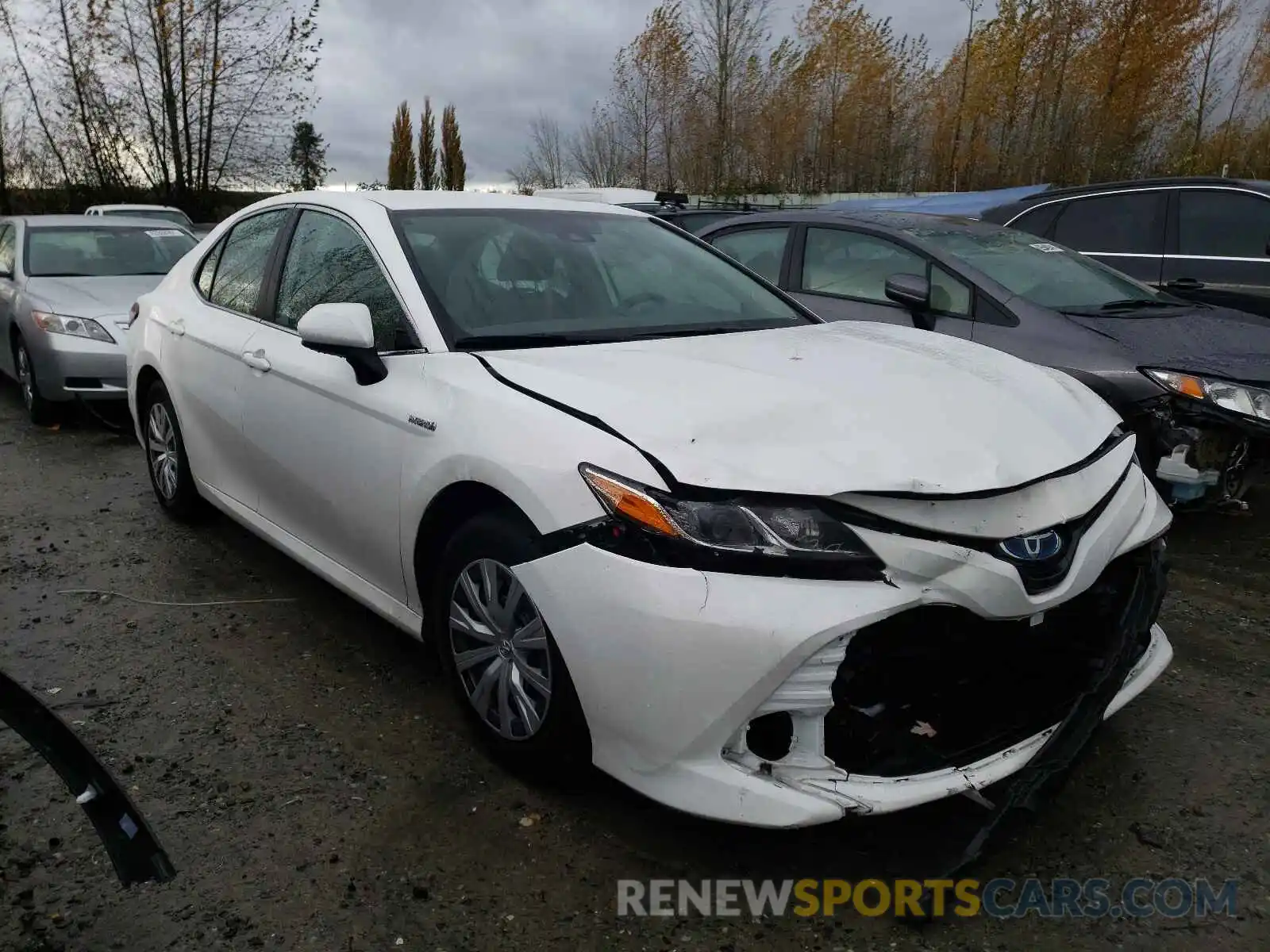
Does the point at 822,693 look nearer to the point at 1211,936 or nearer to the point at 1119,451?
the point at 1211,936

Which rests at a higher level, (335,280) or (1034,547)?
(335,280)

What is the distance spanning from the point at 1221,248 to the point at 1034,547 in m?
5.87

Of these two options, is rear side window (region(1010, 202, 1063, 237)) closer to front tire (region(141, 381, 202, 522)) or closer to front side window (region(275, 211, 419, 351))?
front side window (region(275, 211, 419, 351))

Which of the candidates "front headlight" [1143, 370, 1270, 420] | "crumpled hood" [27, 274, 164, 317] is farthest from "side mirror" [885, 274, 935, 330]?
"crumpled hood" [27, 274, 164, 317]

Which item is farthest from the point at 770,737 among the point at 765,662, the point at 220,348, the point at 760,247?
the point at 760,247

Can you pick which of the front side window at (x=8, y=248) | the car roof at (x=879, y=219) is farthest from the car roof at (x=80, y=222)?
the car roof at (x=879, y=219)

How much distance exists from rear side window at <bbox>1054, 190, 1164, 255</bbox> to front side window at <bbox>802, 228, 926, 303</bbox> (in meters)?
2.55

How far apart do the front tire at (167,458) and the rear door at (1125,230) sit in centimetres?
608

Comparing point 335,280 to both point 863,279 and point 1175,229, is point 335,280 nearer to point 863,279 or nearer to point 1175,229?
point 863,279

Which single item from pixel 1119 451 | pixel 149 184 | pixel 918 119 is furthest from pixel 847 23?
pixel 1119 451

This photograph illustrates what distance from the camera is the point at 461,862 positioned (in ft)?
8.15

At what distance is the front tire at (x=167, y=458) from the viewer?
4695 millimetres

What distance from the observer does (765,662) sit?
2.12 m

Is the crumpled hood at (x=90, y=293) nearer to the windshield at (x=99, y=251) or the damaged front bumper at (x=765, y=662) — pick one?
the windshield at (x=99, y=251)
